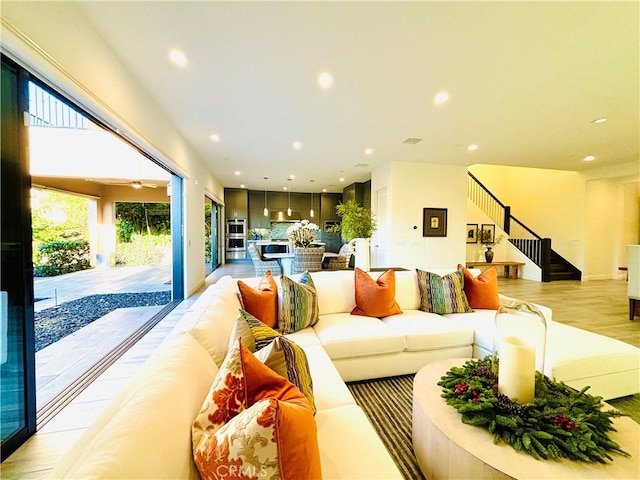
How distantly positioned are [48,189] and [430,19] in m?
8.43

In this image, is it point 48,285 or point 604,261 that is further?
point 604,261

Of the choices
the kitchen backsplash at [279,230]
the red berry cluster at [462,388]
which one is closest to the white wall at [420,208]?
the kitchen backsplash at [279,230]

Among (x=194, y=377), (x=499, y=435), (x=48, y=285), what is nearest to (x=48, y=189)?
(x=48, y=285)

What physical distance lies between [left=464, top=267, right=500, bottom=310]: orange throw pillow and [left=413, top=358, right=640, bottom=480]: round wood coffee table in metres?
1.68

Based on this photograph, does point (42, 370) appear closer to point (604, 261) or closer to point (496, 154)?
point (496, 154)

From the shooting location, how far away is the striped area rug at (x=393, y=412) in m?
1.47

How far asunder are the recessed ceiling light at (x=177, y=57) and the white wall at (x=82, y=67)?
52cm

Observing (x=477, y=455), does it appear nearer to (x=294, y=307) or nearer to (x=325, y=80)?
(x=294, y=307)

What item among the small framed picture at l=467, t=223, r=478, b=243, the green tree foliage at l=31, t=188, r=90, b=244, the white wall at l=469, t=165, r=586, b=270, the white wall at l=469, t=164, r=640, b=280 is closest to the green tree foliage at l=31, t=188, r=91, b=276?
the green tree foliage at l=31, t=188, r=90, b=244

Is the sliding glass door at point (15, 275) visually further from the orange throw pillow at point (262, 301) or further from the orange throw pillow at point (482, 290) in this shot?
the orange throw pillow at point (482, 290)

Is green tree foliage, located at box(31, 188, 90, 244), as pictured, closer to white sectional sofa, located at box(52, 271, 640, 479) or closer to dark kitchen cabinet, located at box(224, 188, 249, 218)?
dark kitchen cabinet, located at box(224, 188, 249, 218)

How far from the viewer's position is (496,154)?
566 cm

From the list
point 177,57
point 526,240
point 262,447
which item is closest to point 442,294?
point 262,447

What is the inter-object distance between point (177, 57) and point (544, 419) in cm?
373
